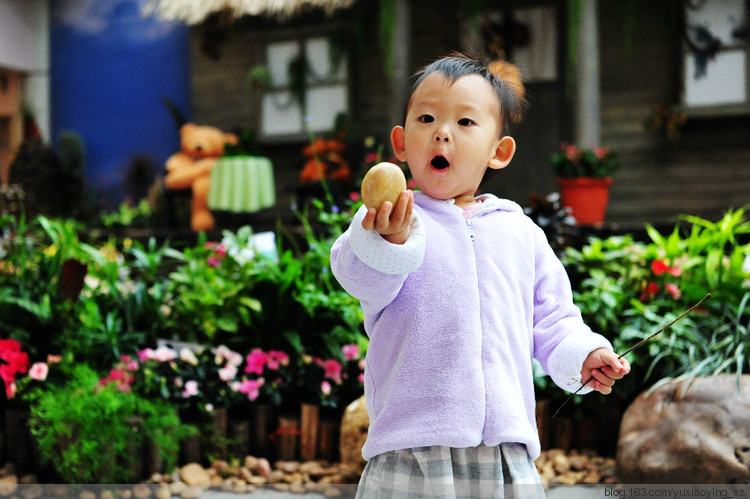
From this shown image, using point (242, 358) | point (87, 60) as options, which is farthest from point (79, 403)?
point (87, 60)

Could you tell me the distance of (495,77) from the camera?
4.45ft

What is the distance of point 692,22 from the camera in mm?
6938

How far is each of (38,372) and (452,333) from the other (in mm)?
2389

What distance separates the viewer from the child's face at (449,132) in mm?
1276

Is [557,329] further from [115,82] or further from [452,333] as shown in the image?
[115,82]

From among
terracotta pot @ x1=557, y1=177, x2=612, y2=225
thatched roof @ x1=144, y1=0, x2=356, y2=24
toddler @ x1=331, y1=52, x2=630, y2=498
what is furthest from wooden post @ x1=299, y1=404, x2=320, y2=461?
thatched roof @ x1=144, y1=0, x2=356, y2=24

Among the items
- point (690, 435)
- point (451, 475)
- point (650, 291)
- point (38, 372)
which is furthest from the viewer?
point (650, 291)

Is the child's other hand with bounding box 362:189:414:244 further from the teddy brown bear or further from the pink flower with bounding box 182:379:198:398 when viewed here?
the teddy brown bear

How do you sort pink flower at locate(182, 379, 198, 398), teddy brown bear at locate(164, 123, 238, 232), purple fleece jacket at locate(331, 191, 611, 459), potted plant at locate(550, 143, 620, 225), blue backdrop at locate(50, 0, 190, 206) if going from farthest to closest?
blue backdrop at locate(50, 0, 190, 206) → teddy brown bear at locate(164, 123, 238, 232) → potted plant at locate(550, 143, 620, 225) → pink flower at locate(182, 379, 198, 398) → purple fleece jacket at locate(331, 191, 611, 459)

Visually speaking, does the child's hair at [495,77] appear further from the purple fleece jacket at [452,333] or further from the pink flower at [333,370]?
the pink flower at [333,370]

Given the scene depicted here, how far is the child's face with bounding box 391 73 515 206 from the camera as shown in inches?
50.3

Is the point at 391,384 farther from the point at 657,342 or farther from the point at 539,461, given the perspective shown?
the point at 657,342

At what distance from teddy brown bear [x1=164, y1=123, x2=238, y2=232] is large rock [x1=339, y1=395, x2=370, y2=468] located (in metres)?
4.90

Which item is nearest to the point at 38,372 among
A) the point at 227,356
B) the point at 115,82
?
the point at 227,356
